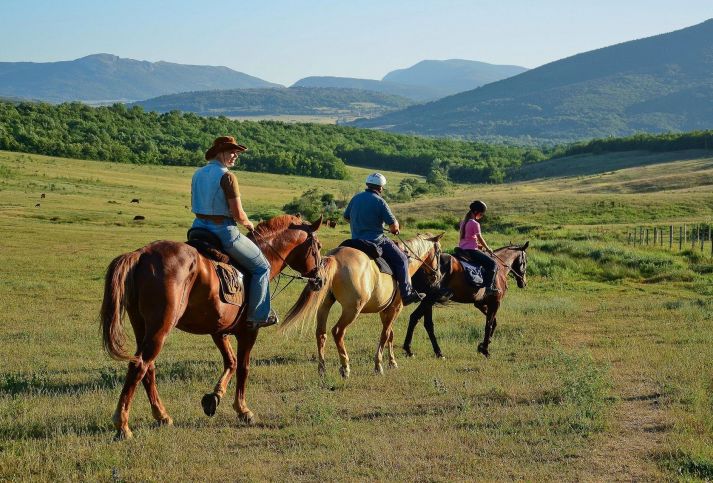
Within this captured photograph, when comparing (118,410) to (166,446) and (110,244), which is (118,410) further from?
(110,244)

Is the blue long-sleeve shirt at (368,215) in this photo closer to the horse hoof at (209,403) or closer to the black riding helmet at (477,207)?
the black riding helmet at (477,207)

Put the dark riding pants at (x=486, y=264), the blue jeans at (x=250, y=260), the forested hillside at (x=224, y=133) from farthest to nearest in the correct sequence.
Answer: the forested hillside at (x=224, y=133) < the dark riding pants at (x=486, y=264) < the blue jeans at (x=250, y=260)

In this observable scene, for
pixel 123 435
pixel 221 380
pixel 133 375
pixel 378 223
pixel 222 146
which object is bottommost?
pixel 123 435

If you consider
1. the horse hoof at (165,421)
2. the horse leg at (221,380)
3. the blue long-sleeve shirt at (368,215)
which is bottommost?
the horse hoof at (165,421)

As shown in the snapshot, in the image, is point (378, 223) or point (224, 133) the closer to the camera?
point (378, 223)

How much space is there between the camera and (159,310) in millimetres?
8102

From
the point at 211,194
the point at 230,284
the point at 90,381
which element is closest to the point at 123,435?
the point at 230,284

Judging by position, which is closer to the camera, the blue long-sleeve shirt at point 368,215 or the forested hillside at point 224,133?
the blue long-sleeve shirt at point 368,215

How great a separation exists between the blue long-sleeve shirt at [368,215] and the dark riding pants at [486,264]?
2.63 meters

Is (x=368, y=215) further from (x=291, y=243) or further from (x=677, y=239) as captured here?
(x=677, y=239)

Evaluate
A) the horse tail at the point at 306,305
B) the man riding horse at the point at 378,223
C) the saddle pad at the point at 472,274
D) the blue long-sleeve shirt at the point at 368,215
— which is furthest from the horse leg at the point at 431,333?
the horse tail at the point at 306,305

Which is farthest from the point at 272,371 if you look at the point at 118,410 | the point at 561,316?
the point at 561,316

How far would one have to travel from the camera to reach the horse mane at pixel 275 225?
32.8 feet

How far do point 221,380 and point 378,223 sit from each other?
406cm
